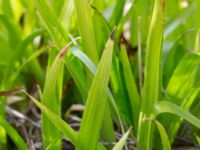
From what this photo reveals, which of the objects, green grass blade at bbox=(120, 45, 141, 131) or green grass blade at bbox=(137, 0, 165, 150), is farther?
green grass blade at bbox=(120, 45, 141, 131)

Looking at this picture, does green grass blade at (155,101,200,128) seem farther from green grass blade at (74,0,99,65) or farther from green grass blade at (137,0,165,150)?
green grass blade at (74,0,99,65)

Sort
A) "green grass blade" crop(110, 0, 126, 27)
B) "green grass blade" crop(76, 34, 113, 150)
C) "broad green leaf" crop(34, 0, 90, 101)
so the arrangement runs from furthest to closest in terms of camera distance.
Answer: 1. "green grass blade" crop(110, 0, 126, 27)
2. "broad green leaf" crop(34, 0, 90, 101)
3. "green grass blade" crop(76, 34, 113, 150)

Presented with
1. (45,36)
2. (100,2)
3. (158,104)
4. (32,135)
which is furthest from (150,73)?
(45,36)

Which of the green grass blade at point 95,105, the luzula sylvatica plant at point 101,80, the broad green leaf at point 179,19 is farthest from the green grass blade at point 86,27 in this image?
the broad green leaf at point 179,19

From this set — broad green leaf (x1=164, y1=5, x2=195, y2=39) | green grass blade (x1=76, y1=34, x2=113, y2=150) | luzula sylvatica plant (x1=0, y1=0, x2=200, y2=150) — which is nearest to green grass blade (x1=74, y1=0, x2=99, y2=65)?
luzula sylvatica plant (x1=0, y1=0, x2=200, y2=150)

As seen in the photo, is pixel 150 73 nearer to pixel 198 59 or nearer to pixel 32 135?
pixel 198 59

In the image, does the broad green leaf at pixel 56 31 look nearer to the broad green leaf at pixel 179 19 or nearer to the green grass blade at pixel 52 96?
the green grass blade at pixel 52 96

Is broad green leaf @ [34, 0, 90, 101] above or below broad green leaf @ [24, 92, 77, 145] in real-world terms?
above
